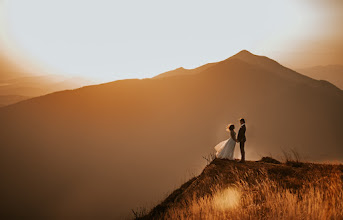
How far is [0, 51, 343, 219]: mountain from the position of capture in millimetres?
111438

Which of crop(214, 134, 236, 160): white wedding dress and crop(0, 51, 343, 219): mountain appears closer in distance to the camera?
crop(214, 134, 236, 160): white wedding dress

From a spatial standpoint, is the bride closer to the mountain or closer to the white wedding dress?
the white wedding dress

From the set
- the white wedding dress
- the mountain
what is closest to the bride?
the white wedding dress

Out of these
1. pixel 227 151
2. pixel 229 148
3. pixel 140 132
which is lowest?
pixel 140 132

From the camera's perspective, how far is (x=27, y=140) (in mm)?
139500

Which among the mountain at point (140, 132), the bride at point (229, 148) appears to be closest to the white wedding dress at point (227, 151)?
the bride at point (229, 148)

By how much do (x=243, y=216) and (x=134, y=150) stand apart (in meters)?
148

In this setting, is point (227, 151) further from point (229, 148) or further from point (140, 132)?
point (140, 132)

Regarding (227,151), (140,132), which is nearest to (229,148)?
(227,151)


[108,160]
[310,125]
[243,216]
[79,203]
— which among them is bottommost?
[79,203]

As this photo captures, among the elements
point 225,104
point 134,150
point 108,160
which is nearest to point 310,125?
point 225,104

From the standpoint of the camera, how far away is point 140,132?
161375mm

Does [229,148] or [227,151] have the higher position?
[229,148]

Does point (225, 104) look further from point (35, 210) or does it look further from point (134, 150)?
point (35, 210)
